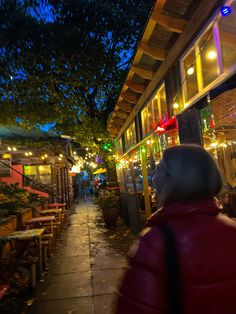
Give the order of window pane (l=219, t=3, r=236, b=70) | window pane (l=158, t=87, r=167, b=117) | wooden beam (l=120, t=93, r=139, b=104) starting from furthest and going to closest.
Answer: wooden beam (l=120, t=93, r=139, b=104) < window pane (l=158, t=87, r=167, b=117) < window pane (l=219, t=3, r=236, b=70)

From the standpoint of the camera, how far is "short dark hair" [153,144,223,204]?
59.7 inches

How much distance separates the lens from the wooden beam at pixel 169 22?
576 centimetres

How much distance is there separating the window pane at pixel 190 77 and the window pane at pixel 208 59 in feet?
1.14

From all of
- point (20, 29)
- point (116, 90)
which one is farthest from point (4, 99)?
point (116, 90)

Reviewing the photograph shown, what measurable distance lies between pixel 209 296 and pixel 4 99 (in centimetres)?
1746

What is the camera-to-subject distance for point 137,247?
1413mm

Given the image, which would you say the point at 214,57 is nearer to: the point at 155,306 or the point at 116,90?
the point at 155,306

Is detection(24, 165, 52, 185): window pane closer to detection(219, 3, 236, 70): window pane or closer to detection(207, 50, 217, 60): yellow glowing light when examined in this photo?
detection(207, 50, 217, 60): yellow glowing light

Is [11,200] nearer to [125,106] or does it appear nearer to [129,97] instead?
[129,97]

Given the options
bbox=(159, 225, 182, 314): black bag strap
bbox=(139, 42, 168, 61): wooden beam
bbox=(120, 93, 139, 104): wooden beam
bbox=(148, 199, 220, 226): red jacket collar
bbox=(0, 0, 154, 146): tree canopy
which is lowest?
bbox=(159, 225, 182, 314): black bag strap

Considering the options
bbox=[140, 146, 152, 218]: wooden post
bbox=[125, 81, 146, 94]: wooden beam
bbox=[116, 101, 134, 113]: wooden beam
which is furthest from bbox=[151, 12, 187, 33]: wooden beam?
bbox=[116, 101, 134, 113]: wooden beam

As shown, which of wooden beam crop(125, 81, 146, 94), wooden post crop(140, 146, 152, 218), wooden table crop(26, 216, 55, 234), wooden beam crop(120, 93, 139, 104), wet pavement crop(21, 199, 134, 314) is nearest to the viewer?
wet pavement crop(21, 199, 134, 314)

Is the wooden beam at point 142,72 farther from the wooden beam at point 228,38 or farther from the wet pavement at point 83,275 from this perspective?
the wet pavement at point 83,275

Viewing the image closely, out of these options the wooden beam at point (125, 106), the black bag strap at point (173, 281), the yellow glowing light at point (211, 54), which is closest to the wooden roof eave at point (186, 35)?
the yellow glowing light at point (211, 54)
